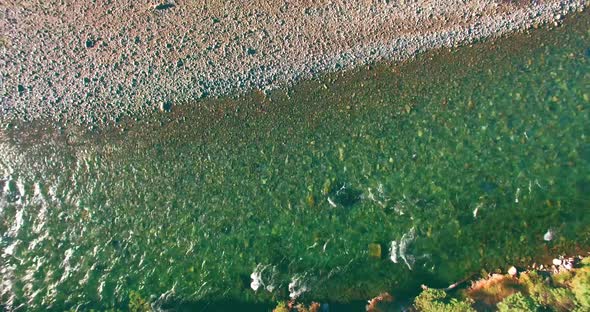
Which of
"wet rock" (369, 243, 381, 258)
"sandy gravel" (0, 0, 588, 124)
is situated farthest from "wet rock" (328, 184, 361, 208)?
"sandy gravel" (0, 0, 588, 124)

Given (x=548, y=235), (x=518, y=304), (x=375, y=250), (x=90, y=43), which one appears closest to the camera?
(x=518, y=304)

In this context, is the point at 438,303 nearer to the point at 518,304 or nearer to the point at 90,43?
the point at 518,304

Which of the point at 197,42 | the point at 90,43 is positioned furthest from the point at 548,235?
the point at 90,43

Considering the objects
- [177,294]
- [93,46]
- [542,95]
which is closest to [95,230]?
[177,294]

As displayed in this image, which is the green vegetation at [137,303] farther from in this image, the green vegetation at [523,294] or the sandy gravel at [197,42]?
the green vegetation at [523,294]

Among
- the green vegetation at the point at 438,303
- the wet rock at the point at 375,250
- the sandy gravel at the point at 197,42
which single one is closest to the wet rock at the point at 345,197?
the wet rock at the point at 375,250

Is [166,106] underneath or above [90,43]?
underneath
